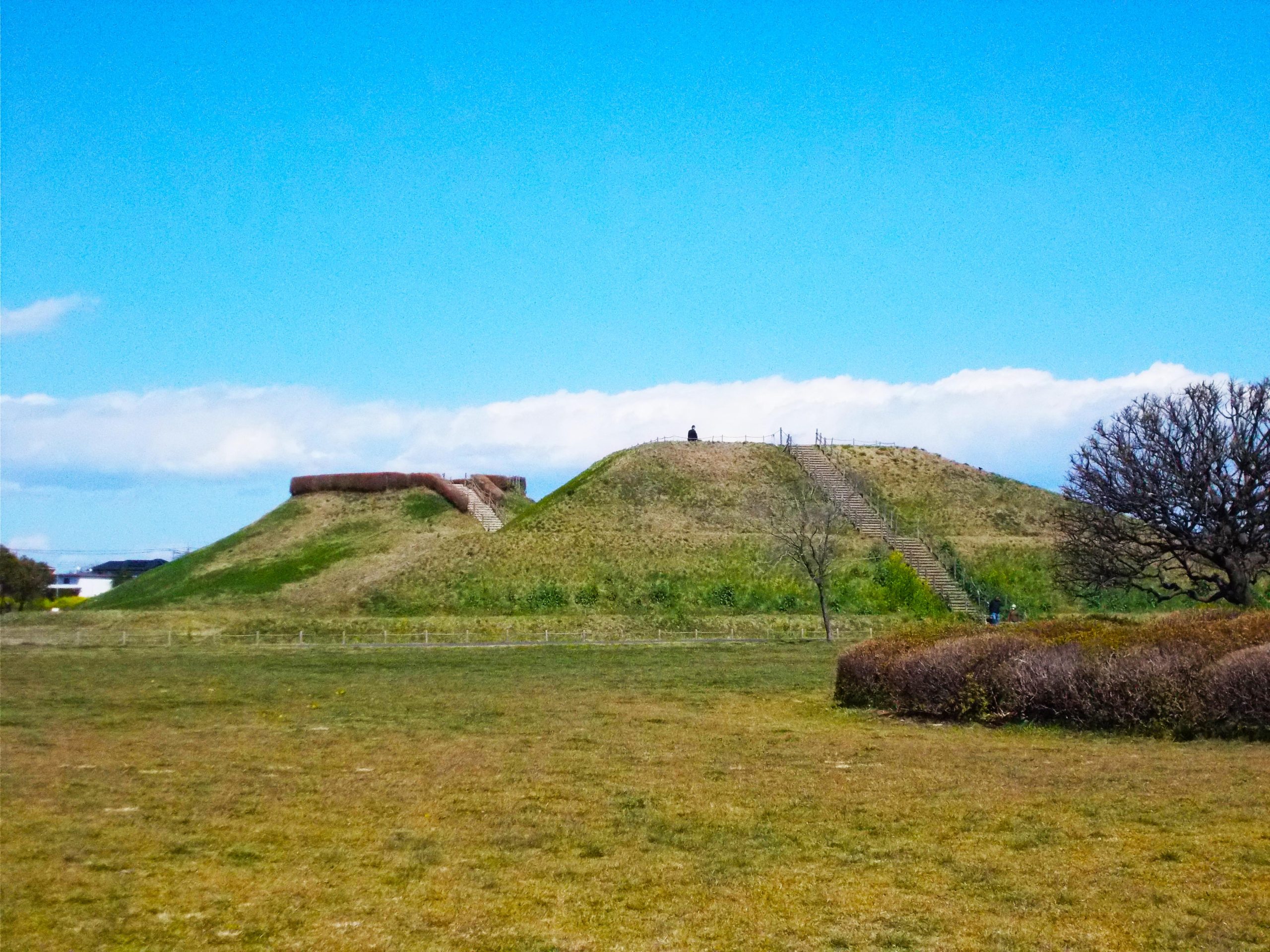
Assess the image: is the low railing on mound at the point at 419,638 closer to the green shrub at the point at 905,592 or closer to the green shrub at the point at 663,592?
the green shrub at the point at 905,592

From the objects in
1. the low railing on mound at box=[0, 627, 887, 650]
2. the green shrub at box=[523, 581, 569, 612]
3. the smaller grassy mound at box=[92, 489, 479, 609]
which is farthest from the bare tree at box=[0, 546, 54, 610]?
the green shrub at box=[523, 581, 569, 612]

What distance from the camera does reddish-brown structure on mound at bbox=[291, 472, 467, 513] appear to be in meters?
108

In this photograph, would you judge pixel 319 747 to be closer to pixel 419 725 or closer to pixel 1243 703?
pixel 419 725

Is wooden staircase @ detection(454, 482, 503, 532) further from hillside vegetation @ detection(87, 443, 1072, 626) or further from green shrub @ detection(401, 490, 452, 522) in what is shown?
green shrub @ detection(401, 490, 452, 522)

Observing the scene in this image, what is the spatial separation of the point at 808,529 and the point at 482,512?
3412cm

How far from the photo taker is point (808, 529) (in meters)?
79.6

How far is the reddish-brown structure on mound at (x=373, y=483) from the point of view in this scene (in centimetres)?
10825

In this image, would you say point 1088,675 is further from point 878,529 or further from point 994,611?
point 878,529

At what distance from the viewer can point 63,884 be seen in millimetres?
11219

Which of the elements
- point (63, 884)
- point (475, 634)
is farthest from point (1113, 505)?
point (63, 884)

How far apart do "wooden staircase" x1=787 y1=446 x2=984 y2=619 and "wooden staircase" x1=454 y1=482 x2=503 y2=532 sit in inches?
972

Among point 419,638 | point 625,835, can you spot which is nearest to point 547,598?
point 419,638

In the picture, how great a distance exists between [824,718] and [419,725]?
317 inches

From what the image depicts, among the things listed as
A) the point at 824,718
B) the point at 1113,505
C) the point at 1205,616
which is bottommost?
the point at 824,718
